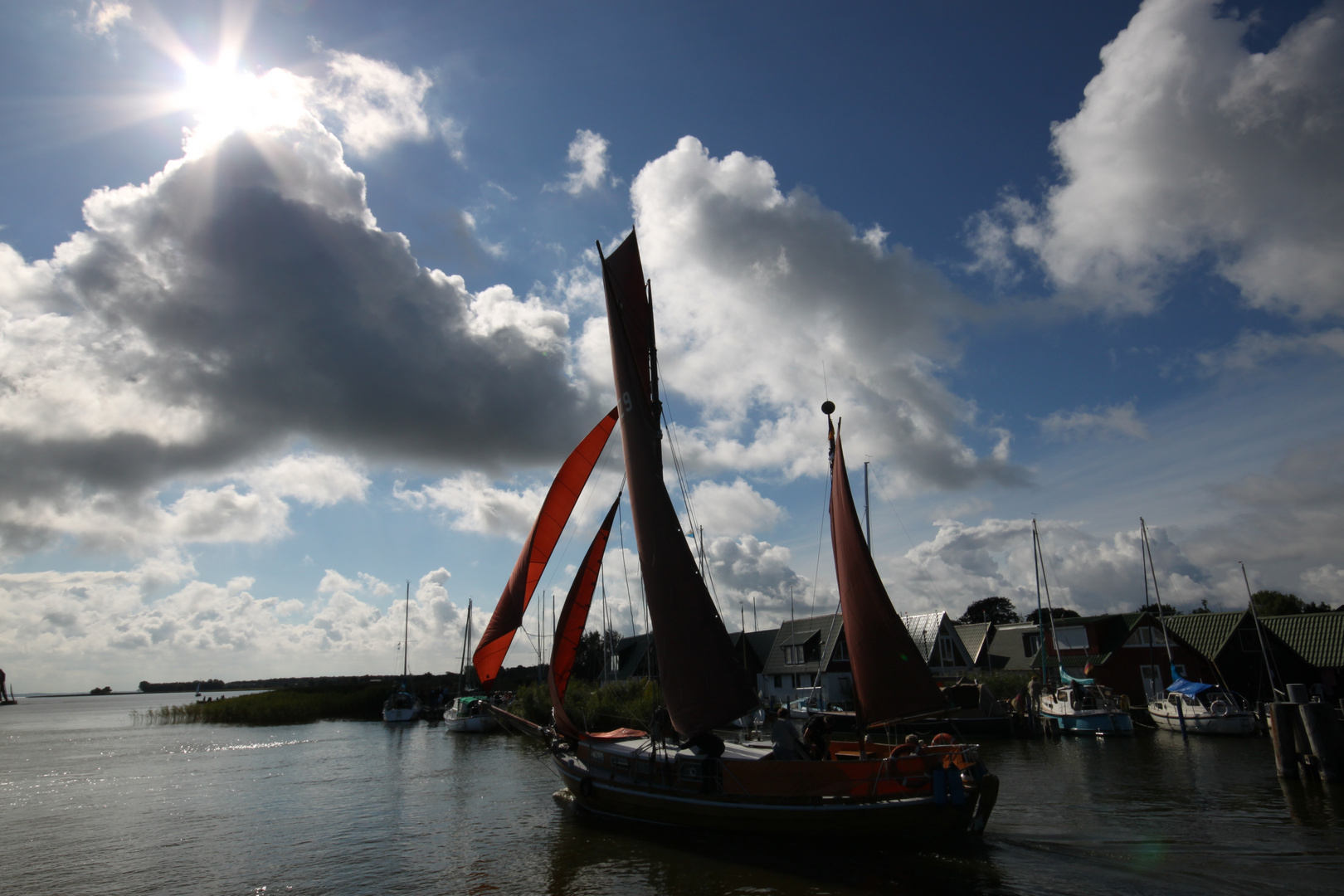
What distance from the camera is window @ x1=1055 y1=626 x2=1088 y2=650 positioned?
47969mm

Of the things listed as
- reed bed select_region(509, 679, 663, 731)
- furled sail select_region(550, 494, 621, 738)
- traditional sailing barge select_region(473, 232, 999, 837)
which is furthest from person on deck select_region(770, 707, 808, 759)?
reed bed select_region(509, 679, 663, 731)

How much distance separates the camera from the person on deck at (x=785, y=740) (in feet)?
53.3

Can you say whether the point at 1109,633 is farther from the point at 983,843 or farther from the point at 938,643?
the point at 983,843

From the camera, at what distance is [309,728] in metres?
59.6

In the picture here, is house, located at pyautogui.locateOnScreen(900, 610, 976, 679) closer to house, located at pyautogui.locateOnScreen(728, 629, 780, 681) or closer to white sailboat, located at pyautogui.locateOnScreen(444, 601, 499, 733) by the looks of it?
house, located at pyautogui.locateOnScreen(728, 629, 780, 681)

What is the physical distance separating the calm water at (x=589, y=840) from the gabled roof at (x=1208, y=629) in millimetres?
13761

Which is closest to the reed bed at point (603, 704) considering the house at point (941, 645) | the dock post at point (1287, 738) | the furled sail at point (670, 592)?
the house at point (941, 645)

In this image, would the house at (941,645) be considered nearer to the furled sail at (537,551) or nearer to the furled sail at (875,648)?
the furled sail at (875,648)

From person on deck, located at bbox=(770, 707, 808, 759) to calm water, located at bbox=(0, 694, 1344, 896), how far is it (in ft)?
5.30

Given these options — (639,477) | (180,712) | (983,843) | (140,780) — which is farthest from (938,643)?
(180,712)

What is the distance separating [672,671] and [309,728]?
2199 inches

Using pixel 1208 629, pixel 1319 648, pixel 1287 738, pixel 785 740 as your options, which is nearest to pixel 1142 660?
pixel 1208 629

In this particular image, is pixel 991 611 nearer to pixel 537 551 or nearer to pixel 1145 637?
pixel 1145 637

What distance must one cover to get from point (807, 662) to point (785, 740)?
4261cm
